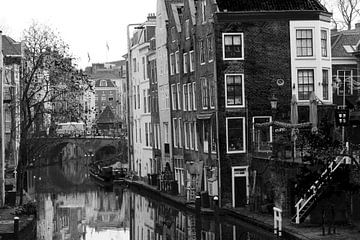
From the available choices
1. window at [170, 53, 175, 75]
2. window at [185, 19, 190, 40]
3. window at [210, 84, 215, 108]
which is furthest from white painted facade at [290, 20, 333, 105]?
window at [170, 53, 175, 75]

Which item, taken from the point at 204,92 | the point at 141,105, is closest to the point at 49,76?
the point at 204,92

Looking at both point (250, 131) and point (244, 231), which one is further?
point (250, 131)

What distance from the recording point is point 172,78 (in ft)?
164

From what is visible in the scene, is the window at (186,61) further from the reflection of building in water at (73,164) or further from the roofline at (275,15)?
the reflection of building in water at (73,164)

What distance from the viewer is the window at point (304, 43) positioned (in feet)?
128

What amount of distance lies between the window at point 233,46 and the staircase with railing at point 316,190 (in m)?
11.0

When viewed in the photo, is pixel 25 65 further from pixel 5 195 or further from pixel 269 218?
pixel 269 218

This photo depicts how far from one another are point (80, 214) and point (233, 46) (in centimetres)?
1393

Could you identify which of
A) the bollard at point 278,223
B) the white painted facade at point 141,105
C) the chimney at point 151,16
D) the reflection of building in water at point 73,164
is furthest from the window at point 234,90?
the reflection of building in water at point 73,164

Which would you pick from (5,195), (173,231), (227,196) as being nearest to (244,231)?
(173,231)

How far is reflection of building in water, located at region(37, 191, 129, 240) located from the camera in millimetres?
36375

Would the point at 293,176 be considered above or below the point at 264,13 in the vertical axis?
below

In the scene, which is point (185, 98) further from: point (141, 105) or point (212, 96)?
point (141, 105)

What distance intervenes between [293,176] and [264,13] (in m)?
10.4
